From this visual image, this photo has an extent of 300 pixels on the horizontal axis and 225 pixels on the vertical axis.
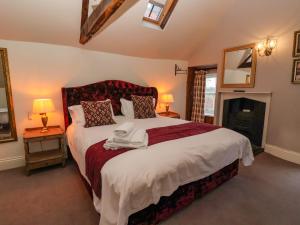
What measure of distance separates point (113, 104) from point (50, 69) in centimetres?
125

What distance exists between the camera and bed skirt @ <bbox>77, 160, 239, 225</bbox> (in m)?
1.50

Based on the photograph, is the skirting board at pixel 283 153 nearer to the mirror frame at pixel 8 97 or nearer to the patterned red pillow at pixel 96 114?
the patterned red pillow at pixel 96 114

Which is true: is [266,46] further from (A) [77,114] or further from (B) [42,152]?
(B) [42,152]

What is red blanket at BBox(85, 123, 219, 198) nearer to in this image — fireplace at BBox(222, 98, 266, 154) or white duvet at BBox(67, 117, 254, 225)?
white duvet at BBox(67, 117, 254, 225)

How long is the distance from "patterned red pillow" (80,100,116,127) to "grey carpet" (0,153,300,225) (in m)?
0.82

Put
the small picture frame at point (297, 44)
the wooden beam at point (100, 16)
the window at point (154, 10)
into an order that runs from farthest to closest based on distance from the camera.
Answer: the window at point (154, 10) → the small picture frame at point (297, 44) → the wooden beam at point (100, 16)

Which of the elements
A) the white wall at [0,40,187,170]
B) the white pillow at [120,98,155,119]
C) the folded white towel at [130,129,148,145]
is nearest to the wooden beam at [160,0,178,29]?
the white wall at [0,40,187,170]

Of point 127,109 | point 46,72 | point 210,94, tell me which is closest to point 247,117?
point 210,94

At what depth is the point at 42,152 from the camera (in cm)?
288

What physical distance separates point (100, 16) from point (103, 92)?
1667 mm

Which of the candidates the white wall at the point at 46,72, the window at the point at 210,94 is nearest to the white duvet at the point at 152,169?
the white wall at the point at 46,72

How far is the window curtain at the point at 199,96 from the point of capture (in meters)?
5.10

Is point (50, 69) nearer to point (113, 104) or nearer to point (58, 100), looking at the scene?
point (58, 100)

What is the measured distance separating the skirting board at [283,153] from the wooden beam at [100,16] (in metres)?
3.57
